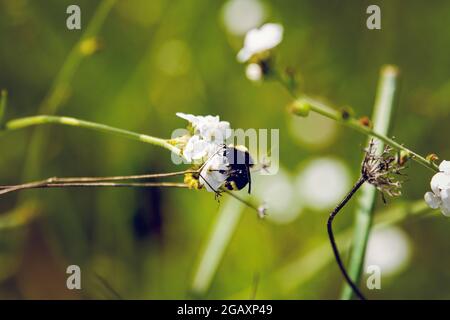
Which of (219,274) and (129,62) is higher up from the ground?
(129,62)

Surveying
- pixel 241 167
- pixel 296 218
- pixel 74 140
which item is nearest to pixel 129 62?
A: pixel 74 140

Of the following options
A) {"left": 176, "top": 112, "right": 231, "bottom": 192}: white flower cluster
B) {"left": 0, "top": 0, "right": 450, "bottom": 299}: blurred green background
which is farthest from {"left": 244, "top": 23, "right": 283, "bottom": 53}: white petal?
{"left": 0, "top": 0, "right": 450, "bottom": 299}: blurred green background

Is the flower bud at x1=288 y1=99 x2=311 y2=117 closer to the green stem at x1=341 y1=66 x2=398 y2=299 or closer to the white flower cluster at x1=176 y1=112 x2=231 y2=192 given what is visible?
the white flower cluster at x1=176 y1=112 x2=231 y2=192

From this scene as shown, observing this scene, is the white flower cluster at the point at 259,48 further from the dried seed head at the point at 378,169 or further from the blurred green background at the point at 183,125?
the blurred green background at the point at 183,125

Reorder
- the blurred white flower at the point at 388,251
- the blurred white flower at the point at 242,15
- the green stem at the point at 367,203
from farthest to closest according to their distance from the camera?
the blurred white flower at the point at 242,15, the blurred white flower at the point at 388,251, the green stem at the point at 367,203

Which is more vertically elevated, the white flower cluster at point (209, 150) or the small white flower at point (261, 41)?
the small white flower at point (261, 41)

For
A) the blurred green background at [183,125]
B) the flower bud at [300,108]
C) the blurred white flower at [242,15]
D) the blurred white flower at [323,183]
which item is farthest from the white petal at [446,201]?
the blurred white flower at [242,15]
